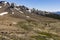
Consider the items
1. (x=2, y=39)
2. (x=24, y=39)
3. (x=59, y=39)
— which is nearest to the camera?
(x=2, y=39)

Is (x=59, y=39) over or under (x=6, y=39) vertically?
under

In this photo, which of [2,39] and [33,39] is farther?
[33,39]

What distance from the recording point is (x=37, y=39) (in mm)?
67688

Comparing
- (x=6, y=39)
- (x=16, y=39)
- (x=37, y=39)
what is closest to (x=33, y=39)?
(x=37, y=39)

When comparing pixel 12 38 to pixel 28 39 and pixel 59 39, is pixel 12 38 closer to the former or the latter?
pixel 28 39

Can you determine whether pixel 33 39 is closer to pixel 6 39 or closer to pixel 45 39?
pixel 45 39

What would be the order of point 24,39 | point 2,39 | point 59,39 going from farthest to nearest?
point 59,39 → point 24,39 → point 2,39

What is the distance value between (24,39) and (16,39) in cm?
311

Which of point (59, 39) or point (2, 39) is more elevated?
point (2, 39)

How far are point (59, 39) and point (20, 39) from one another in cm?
1829

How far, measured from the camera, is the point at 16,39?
210 ft

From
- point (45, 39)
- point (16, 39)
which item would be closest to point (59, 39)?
point (45, 39)

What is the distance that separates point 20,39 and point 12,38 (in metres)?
3.14

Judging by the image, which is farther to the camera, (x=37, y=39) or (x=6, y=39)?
(x=37, y=39)
